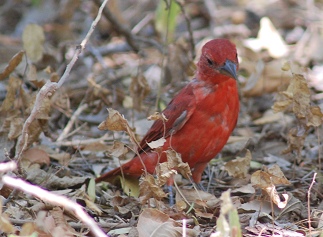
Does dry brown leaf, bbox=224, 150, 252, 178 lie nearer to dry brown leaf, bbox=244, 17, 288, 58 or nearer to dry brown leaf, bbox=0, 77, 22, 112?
dry brown leaf, bbox=0, 77, 22, 112

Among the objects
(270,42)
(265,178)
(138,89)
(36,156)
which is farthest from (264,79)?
(265,178)

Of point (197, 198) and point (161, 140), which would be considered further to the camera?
point (197, 198)

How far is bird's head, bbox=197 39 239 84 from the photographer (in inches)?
169

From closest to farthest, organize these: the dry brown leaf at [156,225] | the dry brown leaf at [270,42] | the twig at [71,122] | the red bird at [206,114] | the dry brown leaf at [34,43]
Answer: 1. the dry brown leaf at [156,225]
2. the red bird at [206,114]
3. the twig at [71,122]
4. the dry brown leaf at [34,43]
5. the dry brown leaf at [270,42]

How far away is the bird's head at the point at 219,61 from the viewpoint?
14.1 ft

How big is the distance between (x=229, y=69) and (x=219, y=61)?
12 centimetres

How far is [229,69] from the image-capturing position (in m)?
4.27

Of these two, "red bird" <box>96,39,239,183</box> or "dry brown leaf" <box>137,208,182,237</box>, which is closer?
"dry brown leaf" <box>137,208,182,237</box>

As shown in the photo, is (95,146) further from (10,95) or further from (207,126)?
(207,126)

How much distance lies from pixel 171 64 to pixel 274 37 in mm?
1099

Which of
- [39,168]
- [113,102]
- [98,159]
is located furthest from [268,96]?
[39,168]

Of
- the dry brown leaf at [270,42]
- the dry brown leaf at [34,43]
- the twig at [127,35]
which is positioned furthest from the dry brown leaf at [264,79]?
the dry brown leaf at [34,43]

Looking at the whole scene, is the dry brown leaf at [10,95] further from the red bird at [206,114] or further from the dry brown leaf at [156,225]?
the dry brown leaf at [156,225]

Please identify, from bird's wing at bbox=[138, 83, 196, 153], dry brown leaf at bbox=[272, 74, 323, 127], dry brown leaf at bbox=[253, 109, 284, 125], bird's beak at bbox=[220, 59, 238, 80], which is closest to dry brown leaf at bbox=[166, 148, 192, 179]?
bird's wing at bbox=[138, 83, 196, 153]
